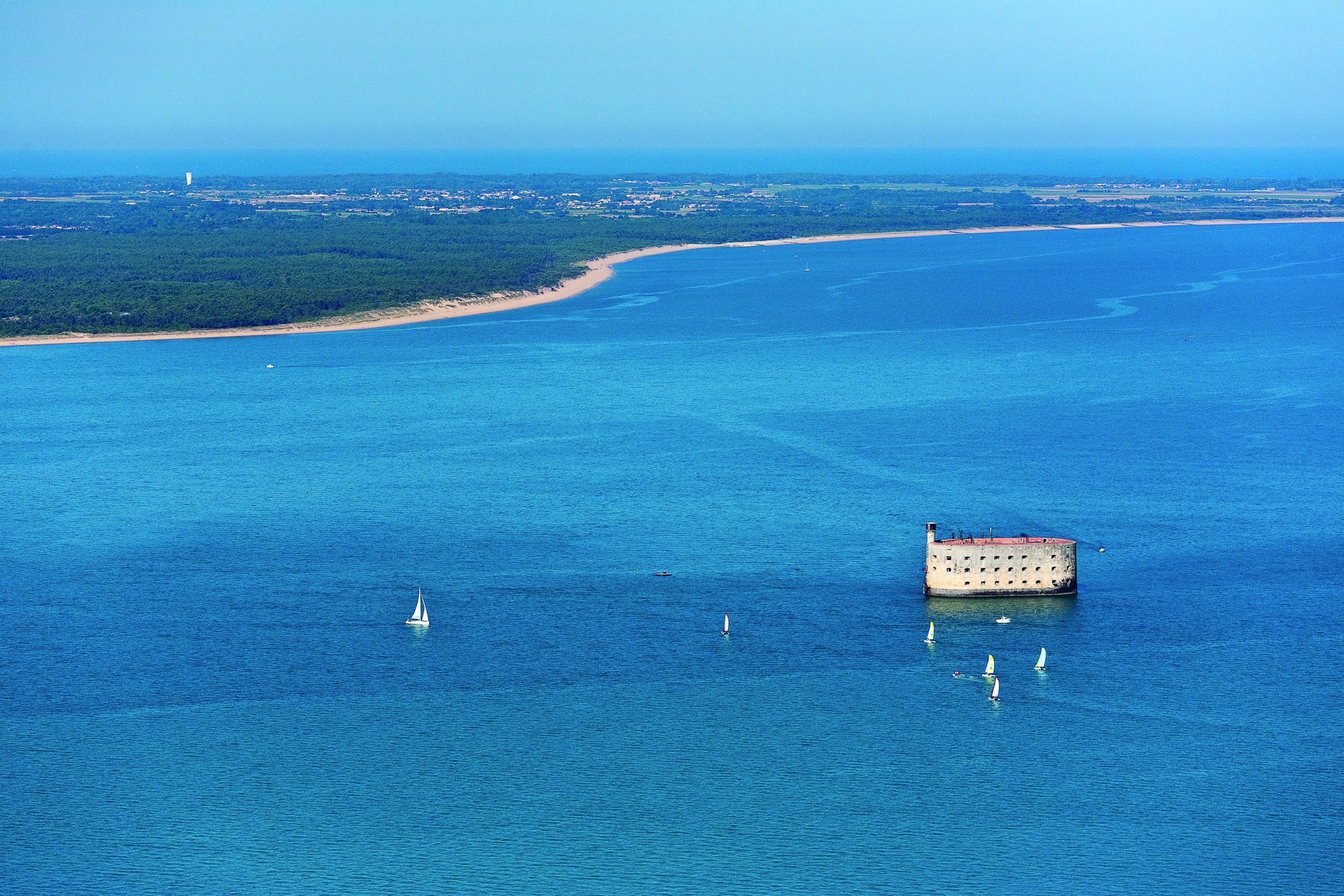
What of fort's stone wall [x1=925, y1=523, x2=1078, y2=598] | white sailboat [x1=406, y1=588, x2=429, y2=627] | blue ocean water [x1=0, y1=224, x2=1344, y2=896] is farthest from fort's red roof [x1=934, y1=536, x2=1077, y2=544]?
white sailboat [x1=406, y1=588, x2=429, y2=627]

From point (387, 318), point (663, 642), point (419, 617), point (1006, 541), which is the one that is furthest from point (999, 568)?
point (387, 318)

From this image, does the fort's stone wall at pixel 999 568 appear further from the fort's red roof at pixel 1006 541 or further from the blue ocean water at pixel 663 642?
the blue ocean water at pixel 663 642

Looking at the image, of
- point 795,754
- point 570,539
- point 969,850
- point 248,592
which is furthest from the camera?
point 570,539

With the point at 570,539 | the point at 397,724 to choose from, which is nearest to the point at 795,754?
the point at 397,724

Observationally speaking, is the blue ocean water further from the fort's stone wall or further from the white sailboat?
the fort's stone wall

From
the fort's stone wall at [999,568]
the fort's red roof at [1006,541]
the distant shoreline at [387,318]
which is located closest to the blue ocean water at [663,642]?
the fort's stone wall at [999,568]

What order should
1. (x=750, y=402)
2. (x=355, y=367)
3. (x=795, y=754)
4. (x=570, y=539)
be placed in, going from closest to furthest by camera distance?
(x=795, y=754)
(x=570, y=539)
(x=750, y=402)
(x=355, y=367)

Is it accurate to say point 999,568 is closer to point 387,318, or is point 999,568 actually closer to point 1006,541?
point 1006,541

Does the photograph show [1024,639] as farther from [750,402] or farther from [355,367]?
[355,367]
